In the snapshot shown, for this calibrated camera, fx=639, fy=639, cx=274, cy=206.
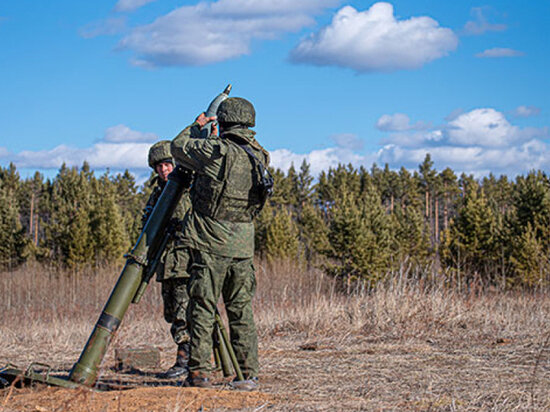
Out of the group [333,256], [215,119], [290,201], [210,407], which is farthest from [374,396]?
[290,201]

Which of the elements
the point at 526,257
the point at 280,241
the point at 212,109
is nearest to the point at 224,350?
the point at 212,109

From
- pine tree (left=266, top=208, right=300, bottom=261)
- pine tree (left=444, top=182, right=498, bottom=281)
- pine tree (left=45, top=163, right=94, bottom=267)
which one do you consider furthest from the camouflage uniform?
pine tree (left=266, top=208, right=300, bottom=261)

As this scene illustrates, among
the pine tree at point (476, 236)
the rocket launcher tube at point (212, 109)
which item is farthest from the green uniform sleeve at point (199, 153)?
the pine tree at point (476, 236)

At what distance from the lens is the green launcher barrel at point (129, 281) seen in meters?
4.74

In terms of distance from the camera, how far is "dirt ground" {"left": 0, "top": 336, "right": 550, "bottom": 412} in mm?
4148

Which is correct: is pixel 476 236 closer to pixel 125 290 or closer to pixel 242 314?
pixel 242 314

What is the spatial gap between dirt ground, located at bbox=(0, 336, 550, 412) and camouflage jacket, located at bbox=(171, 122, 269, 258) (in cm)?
108

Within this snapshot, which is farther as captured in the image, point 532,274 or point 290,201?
point 290,201

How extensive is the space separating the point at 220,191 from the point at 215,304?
2.80 ft

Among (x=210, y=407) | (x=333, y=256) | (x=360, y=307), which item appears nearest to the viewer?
(x=210, y=407)

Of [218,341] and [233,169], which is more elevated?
[233,169]

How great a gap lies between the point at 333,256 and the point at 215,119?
28.8 meters

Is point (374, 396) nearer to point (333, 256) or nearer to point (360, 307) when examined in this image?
point (360, 307)

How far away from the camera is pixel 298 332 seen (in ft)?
27.3
